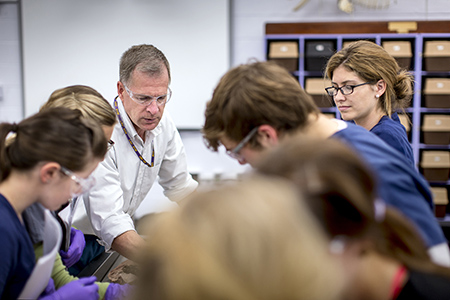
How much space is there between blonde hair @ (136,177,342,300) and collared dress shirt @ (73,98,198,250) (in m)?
1.12

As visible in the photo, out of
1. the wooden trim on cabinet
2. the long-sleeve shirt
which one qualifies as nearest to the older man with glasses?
the long-sleeve shirt

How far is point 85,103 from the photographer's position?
141cm

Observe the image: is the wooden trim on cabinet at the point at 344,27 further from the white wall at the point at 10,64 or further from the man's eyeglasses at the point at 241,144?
the man's eyeglasses at the point at 241,144

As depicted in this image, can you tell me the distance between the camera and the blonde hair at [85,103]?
4.58ft

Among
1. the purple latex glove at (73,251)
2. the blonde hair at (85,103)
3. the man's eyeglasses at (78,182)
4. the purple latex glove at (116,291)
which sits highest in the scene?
the blonde hair at (85,103)

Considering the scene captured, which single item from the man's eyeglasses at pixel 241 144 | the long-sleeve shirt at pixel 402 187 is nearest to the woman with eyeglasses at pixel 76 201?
the man's eyeglasses at pixel 241 144

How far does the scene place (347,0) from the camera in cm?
406

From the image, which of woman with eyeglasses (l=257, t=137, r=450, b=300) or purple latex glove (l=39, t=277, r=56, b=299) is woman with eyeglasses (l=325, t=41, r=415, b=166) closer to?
woman with eyeglasses (l=257, t=137, r=450, b=300)

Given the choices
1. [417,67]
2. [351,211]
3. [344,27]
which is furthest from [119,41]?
[351,211]

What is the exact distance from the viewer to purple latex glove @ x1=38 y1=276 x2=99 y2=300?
1111 mm

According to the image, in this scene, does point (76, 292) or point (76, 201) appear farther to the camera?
point (76, 201)

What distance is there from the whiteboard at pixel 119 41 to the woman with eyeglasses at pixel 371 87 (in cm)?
242

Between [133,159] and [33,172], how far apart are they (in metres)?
0.84

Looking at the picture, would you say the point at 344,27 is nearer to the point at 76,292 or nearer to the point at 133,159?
the point at 133,159
